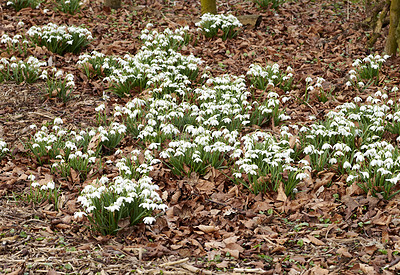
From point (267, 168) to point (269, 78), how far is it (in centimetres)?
207

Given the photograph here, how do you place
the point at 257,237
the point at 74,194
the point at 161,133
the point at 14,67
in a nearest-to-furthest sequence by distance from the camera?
1. the point at 257,237
2. the point at 74,194
3. the point at 161,133
4. the point at 14,67

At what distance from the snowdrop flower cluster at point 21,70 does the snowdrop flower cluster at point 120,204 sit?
2985mm

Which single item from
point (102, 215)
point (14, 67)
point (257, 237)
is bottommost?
point (257, 237)

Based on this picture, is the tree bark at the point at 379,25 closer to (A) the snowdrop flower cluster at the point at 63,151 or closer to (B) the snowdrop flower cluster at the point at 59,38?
(B) the snowdrop flower cluster at the point at 59,38

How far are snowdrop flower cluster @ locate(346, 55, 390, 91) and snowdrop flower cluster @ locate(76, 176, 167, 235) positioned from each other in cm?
362

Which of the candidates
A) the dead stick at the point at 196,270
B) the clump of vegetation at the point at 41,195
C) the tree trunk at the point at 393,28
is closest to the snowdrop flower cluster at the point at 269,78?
the tree trunk at the point at 393,28

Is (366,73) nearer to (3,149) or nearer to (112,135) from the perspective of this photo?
(112,135)

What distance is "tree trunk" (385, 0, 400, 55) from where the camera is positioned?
6.19 metres

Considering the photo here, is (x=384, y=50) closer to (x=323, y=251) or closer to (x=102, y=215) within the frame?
(x=323, y=251)

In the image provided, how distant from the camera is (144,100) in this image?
548 centimetres

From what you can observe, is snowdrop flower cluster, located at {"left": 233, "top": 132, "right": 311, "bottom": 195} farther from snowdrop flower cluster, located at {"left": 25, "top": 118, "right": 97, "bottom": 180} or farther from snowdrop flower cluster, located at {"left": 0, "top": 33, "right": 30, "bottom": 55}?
snowdrop flower cluster, located at {"left": 0, "top": 33, "right": 30, "bottom": 55}

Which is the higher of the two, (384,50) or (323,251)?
(384,50)

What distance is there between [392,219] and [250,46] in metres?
4.30

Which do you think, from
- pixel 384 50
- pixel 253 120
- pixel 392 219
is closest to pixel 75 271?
pixel 392 219
